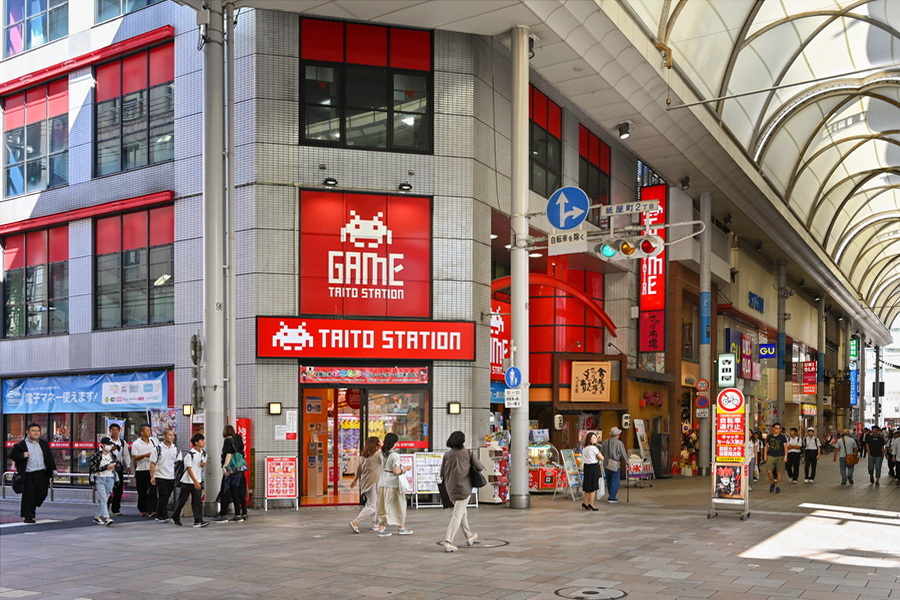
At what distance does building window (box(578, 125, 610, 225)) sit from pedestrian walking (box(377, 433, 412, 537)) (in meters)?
14.7

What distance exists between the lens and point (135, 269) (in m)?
20.7

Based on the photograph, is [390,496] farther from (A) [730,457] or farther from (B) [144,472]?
(A) [730,457]

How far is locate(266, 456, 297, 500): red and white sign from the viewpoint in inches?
696

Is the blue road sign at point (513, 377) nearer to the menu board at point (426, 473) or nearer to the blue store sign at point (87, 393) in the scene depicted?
the menu board at point (426, 473)

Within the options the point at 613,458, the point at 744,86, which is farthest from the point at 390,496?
the point at 744,86

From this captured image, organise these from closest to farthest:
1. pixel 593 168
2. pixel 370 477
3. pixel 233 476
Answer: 1. pixel 370 477
2. pixel 233 476
3. pixel 593 168

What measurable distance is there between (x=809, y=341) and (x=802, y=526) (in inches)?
1866

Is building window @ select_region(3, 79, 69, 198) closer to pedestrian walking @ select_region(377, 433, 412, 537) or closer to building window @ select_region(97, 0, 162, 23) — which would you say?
building window @ select_region(97, 0, 162, 23)

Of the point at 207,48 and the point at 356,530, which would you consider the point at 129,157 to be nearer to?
the point at 207,48

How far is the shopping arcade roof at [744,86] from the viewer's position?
754 inches

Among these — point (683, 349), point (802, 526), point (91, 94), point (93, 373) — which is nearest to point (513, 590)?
point (802, 526)

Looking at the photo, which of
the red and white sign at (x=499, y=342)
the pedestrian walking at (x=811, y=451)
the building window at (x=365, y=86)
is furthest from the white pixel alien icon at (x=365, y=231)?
the pedestrian walking at (x=811, y=451)

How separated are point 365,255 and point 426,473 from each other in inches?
188

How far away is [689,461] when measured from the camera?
1232 inches
